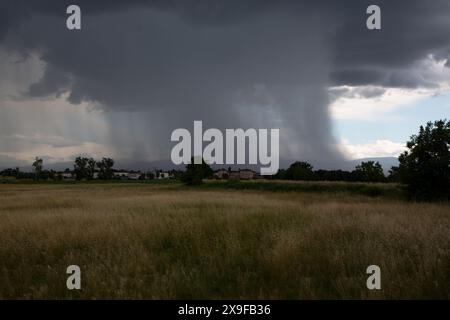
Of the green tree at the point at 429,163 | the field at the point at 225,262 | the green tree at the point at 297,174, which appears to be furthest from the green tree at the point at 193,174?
the field at the point at 225,262

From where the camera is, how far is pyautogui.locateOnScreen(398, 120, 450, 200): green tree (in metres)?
22.0

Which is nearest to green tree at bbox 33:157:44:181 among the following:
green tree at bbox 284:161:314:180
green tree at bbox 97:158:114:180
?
green tree at bbox 97:158:114:180

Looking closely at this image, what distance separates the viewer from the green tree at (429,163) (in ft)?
72.3

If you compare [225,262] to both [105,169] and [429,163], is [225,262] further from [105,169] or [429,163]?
[105,169]

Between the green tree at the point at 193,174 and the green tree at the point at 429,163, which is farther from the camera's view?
the green tree at the point at 193,174

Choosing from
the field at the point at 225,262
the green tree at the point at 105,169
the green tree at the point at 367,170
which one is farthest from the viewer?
the green tree at the point at 105,169

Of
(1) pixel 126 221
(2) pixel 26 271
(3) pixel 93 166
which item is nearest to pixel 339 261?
(2) pixel 26 271

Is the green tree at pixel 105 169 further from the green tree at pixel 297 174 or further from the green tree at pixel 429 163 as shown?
the green tree at pixel 429 163

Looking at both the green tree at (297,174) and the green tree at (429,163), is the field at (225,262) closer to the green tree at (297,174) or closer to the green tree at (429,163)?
the green tree at (429,163)

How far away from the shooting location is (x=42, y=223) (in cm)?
1128

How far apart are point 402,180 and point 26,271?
73.4ft

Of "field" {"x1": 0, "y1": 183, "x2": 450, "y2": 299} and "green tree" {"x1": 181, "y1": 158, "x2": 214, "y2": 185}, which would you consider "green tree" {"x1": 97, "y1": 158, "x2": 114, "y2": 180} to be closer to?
"green tree" {"x1": 181, "y1": 158, "x2": 214, "y2": 185}

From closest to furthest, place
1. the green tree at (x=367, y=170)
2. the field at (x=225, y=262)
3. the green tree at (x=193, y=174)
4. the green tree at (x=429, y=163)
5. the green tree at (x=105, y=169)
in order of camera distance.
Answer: the field at (x=225, y=262) < the green tree at (x=429, y=163) < the green tree at (x=193, y=174) < the green tree at (x=367, y=170) < the green tree at (x=105, y=169)
